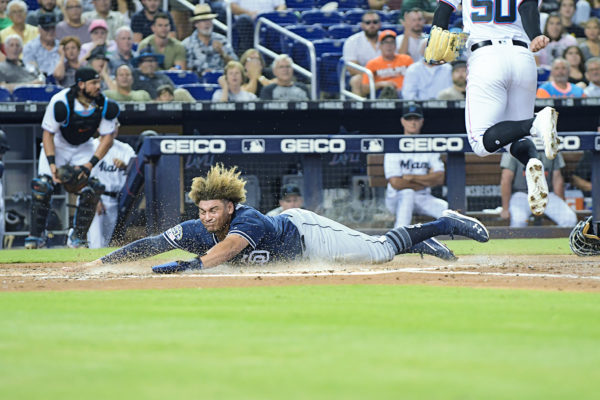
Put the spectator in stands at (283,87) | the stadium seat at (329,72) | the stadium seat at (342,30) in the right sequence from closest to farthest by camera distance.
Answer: the spectator in stands at (283,87), the stadium seat at (329,72), the stadium seat at (342,30)

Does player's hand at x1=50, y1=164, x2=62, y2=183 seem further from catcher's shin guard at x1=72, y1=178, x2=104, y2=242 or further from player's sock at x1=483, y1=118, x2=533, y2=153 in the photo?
player's sock at x1=483, y1=118, x2=533, y2=153

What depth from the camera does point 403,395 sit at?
2250 millimetres

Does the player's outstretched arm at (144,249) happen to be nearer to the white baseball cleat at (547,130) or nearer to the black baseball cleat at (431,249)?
the black baseball cleat at (431,249)

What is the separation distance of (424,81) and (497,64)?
582cm

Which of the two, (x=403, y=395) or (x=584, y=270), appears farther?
(x=584, y=270)

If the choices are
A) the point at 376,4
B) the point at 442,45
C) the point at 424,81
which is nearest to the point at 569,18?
the point at 376,4

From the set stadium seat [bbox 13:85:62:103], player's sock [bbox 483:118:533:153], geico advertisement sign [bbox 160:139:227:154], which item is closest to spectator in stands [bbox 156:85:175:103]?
geico advertisement sign [bbox 160:139:227:154]

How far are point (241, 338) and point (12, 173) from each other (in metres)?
9.41

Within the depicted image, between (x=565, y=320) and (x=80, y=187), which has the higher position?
(x=80, y=187)

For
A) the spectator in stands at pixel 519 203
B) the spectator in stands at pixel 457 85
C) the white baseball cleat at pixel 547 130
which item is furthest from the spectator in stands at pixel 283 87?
the white baseball cleat at pixel 547 130

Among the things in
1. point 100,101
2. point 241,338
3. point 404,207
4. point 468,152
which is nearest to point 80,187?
point 100,101

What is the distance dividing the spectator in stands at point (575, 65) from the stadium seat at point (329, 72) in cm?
316

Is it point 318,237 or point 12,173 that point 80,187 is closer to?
point 12,173

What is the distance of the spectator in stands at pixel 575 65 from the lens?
13.2 m
